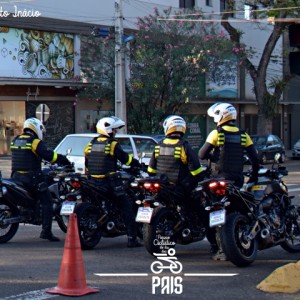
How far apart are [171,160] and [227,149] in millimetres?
756

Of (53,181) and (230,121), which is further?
(53,181)

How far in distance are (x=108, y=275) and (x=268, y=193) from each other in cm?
249

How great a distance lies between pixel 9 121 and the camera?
3406 cm

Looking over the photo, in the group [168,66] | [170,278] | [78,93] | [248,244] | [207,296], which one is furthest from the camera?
[78,93]

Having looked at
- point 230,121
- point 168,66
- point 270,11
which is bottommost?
point 230,121

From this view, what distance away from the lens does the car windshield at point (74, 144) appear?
19.9 metres

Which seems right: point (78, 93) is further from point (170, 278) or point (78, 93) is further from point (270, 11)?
point (170, 278)

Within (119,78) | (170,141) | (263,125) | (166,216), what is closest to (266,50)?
(263,125)

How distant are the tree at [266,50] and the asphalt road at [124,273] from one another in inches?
1107

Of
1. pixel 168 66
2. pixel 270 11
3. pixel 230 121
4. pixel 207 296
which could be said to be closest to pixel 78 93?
pixel 168 66

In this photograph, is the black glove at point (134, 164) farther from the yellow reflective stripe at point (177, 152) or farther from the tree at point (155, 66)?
the tree at point (155, 66)

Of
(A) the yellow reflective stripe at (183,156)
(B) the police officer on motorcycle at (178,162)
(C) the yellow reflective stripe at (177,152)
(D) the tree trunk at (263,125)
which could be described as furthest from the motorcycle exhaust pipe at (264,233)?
(D) the tree trunk at (263,125)

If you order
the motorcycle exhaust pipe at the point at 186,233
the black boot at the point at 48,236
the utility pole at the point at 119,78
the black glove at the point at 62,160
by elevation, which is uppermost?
the utility pole at the point at 119,78

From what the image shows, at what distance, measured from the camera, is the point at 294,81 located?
173 feet
